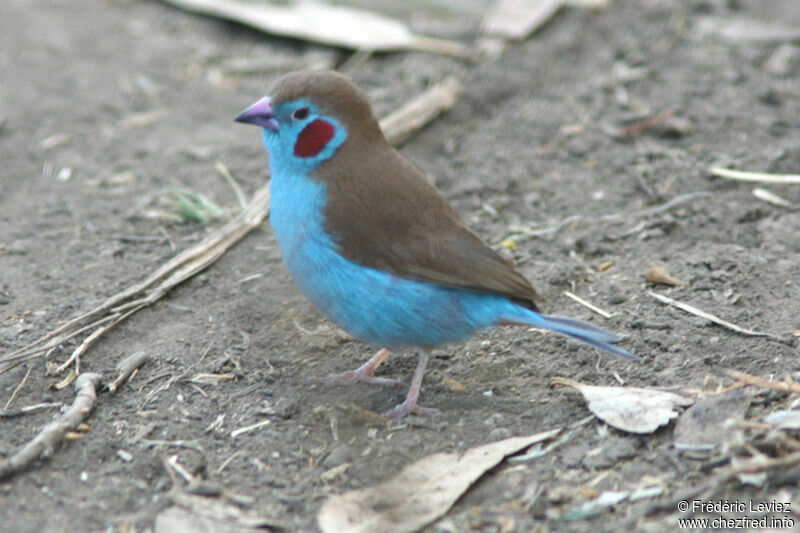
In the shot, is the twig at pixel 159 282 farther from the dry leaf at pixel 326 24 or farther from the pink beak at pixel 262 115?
the dry leaf at pixel 326 24

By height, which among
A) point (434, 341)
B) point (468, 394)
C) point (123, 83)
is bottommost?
point (468, 394)

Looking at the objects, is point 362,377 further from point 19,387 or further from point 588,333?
point 19,387

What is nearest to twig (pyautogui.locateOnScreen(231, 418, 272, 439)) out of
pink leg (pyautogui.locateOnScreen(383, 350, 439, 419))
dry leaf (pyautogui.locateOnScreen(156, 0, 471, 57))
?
pink leg (pyautogui.locateOnScreen(383, 350, 439, 419))

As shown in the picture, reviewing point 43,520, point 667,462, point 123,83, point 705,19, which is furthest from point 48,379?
point 705,19

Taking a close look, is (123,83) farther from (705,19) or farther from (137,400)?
(705,19)

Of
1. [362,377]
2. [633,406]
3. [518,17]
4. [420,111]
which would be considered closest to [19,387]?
[362,377]

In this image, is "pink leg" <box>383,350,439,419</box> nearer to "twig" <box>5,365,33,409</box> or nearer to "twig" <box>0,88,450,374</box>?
"twig" <box>0,88,450,374</box>
